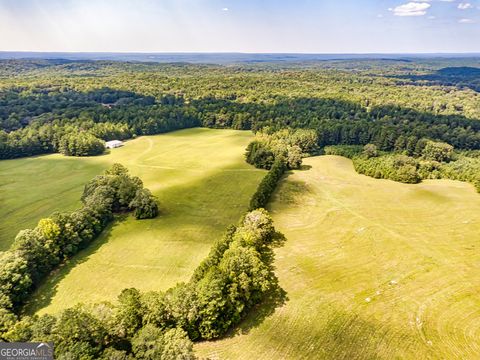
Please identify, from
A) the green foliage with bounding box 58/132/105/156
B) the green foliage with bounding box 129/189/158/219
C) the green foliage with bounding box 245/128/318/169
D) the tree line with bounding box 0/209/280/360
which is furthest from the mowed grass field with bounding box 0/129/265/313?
the tree line with bounding box 0/209/280/360

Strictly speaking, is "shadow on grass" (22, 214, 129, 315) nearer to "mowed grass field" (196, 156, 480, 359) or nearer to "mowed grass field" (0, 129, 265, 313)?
"mowed grass field" (0, 129, 265, 313)

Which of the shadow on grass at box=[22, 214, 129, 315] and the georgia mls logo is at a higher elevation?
the georgia mls logo

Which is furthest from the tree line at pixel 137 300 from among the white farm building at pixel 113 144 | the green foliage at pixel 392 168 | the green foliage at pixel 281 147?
the white farm building at pixel 113 144

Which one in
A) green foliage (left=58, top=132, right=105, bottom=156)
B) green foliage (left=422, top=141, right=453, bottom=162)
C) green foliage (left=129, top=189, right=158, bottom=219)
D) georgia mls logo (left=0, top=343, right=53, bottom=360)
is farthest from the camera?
green foliage (left=58, top=132, right=105, bottom=156)

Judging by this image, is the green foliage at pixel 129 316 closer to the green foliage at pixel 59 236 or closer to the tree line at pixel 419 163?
the green foliage at pixel 59 236

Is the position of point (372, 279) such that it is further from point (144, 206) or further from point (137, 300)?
point (144, 206)

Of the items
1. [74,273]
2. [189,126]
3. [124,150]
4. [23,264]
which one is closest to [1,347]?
[23,264]

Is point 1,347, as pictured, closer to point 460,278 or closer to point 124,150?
point 460,278
